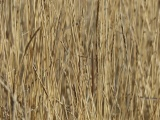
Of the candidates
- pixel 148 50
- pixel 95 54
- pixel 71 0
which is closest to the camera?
pixel 71 0

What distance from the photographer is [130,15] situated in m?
2.03

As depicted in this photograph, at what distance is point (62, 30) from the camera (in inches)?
63.0

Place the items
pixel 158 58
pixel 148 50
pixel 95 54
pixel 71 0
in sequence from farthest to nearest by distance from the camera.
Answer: pixel 148 50
pixel 158 58
pixel 95 54
pixel 71 0

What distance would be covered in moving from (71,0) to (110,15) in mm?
249

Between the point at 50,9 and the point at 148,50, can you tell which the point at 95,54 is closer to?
the point at 50,9

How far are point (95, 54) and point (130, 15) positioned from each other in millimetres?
446

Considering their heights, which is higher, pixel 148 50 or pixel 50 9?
pixel 50 9

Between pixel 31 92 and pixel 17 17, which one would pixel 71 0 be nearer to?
pixel 17 17

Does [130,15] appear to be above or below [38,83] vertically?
above

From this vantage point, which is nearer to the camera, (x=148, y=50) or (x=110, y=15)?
(x=110, y=15)

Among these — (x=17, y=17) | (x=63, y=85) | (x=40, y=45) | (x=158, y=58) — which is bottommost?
(x=63, y=85)

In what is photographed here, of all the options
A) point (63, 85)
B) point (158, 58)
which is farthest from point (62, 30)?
point (158, 58)

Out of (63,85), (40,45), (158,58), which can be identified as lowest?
(63,85)

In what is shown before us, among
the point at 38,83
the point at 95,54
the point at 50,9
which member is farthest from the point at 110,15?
the point at 38,83
